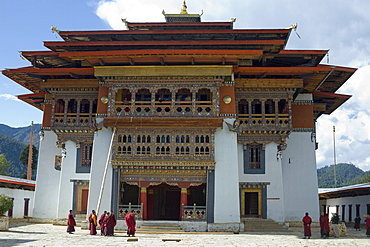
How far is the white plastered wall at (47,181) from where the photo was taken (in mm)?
23109

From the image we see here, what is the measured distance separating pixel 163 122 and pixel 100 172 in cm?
363

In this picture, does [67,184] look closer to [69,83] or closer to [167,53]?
[69,83]

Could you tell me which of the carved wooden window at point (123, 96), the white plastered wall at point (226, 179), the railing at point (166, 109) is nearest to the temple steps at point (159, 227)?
the white plastered wall at point (226, 179)

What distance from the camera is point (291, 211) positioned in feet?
73.9

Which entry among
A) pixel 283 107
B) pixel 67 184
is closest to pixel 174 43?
pixel 283 107

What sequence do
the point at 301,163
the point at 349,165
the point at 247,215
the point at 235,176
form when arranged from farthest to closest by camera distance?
the point at 349,165, the point at 301,163, the point at 247,215, the point at 235,176

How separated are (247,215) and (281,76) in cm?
693

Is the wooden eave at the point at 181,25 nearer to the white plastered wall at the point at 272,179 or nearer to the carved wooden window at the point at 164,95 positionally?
the carved wooden window at the point at 164,95

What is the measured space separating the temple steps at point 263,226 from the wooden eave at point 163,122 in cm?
465

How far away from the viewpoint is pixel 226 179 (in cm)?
1967

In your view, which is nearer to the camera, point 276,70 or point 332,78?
point 276,70

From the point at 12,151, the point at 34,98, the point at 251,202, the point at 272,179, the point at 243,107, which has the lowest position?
the point at 251,202

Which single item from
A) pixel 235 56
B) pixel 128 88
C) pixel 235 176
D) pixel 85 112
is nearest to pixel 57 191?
pixel 85 112

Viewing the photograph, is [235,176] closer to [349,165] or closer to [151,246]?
[151,246]
